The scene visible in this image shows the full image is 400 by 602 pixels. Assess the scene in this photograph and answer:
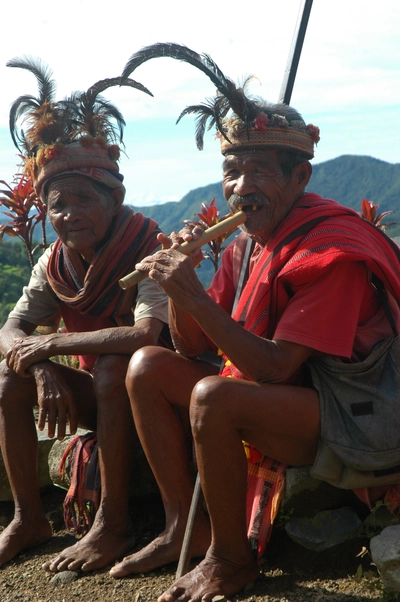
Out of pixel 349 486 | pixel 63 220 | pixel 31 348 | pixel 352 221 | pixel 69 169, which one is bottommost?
pixel 349 486

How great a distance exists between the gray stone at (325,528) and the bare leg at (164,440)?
414 mm

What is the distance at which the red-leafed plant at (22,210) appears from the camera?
550cm

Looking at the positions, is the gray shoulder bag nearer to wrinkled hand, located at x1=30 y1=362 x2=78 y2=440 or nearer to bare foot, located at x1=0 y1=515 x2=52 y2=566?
wrinkled hand, located at x1=30 y1=362 x2=78 y2=440

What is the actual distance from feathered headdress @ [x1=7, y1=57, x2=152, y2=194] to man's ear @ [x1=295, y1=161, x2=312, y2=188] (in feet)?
4.11

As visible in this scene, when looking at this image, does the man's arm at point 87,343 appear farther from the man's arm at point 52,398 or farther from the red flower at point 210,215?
the red flower at point 210,215

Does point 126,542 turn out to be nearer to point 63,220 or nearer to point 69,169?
point 63,220

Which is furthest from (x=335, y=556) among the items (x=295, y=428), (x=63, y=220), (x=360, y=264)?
(x=63, y=220)

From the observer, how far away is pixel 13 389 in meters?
3.90

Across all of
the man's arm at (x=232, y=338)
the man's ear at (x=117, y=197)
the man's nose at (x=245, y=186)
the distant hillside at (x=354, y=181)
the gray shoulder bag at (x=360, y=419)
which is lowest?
the gray shoulder bag at (x=360, y=419)

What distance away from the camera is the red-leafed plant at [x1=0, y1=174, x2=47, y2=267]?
550 centimetres

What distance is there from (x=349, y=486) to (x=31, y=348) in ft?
5.77

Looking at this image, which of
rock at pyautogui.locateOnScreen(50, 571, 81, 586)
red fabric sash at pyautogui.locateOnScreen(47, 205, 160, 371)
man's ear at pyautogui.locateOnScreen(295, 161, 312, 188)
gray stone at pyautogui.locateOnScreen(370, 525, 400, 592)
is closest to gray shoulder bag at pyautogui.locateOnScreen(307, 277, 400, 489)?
gray stone at pyautogui.locateOnScreen(370, 525, 400, 592)

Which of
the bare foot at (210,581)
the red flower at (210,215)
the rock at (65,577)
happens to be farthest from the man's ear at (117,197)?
the bare foot at (210,581)

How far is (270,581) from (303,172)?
1.76 m
